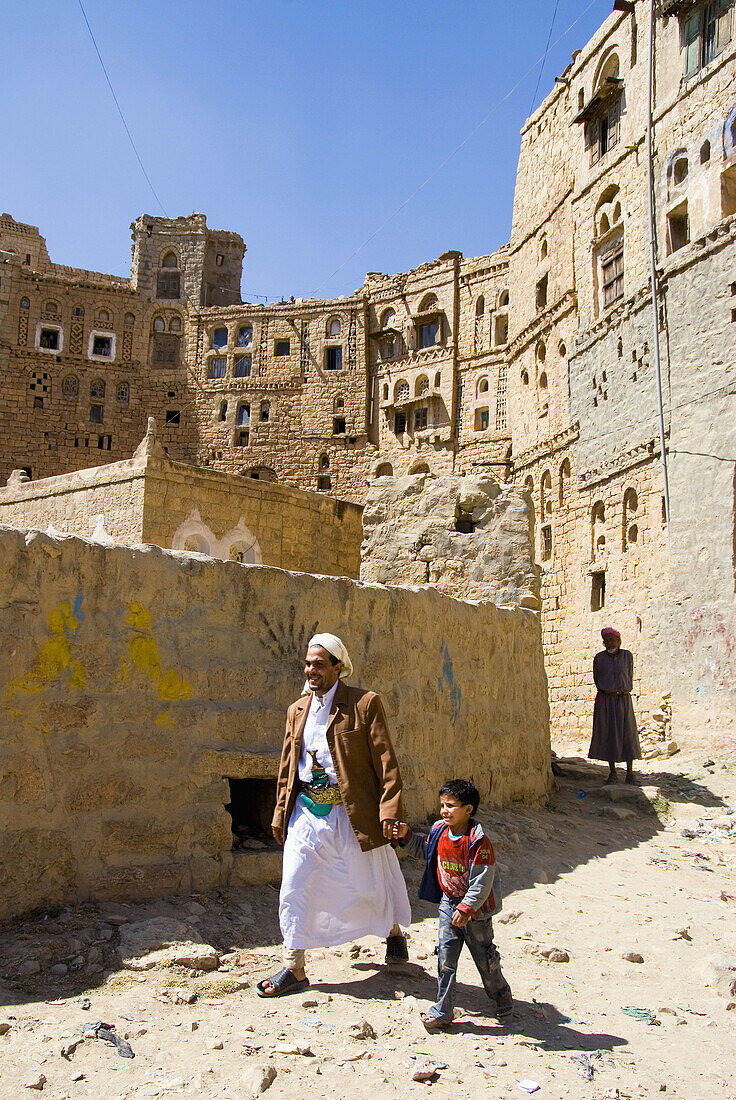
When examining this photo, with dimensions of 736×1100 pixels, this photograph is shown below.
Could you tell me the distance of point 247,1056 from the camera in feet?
9.47

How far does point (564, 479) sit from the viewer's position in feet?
68.3

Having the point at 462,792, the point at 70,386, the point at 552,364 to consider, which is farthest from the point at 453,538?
the point at 70,386

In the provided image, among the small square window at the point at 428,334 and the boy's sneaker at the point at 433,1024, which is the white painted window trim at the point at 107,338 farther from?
the boy's sneaker at the point at 433,1024

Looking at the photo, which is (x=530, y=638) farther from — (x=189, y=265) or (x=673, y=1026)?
(x=189, y=265)

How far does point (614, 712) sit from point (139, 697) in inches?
222

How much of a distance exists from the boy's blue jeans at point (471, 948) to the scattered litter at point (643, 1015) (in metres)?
0.52

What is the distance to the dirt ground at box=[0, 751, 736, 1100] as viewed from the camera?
2785 mm

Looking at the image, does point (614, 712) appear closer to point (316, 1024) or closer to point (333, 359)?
point (316, 1024)

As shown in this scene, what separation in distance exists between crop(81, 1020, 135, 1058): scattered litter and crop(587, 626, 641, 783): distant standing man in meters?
6.23

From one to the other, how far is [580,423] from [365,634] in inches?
596

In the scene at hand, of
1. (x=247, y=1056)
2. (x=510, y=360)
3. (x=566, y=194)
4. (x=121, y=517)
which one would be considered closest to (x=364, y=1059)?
(x=247, y=1056)

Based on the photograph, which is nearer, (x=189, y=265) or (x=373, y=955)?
(x=373, y=955)

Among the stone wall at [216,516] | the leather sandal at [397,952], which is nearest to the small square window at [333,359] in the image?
the stone wall at [216,516]

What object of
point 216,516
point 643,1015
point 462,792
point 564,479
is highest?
point 564,479
